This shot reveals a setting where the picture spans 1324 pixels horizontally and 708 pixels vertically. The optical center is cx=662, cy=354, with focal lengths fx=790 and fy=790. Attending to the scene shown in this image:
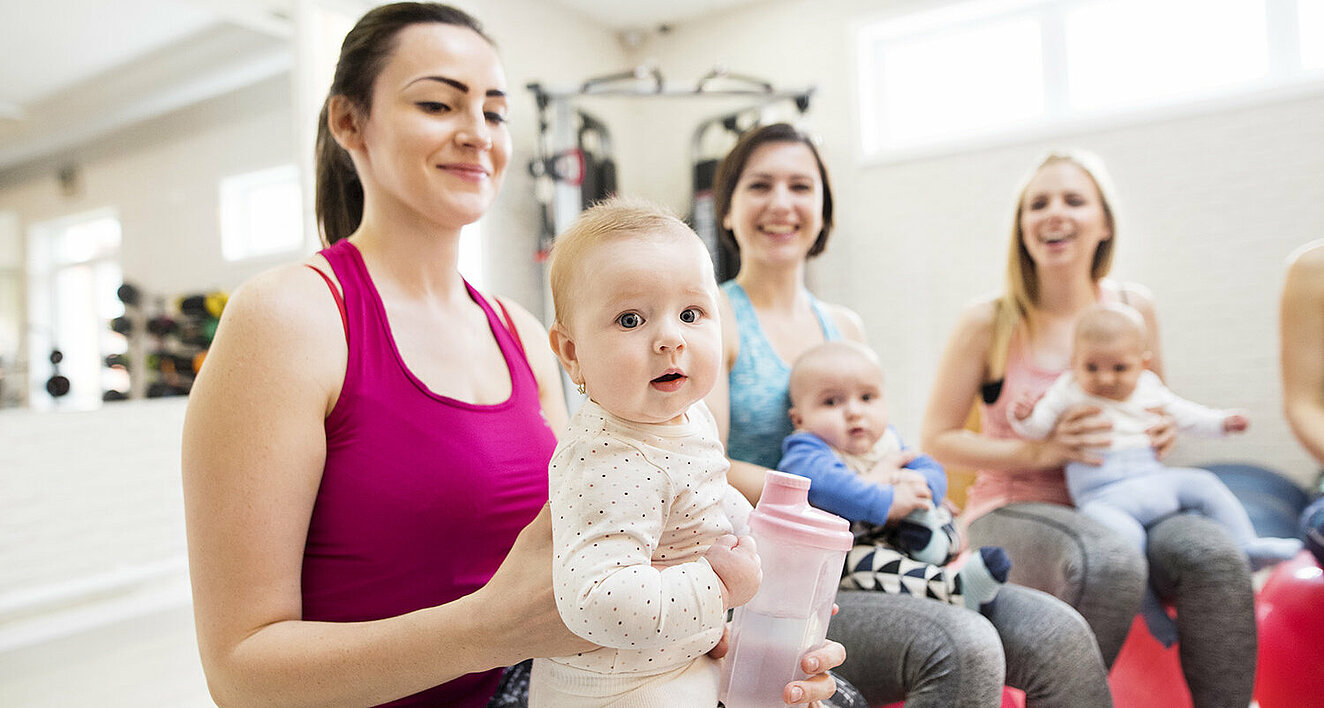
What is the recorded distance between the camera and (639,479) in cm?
67

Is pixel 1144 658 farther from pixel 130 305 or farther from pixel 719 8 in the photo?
pixel 719 8

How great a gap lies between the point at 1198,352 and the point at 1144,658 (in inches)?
84.9

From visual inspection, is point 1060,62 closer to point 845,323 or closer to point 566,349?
point 845,323

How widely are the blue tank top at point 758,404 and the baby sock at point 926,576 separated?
0.94ft

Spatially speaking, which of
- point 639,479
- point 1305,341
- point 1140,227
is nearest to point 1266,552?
point 1305,341

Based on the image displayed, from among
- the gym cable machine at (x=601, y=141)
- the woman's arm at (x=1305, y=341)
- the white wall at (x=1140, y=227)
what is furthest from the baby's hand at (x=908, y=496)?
the gym cable machine at (x=601, y=141)

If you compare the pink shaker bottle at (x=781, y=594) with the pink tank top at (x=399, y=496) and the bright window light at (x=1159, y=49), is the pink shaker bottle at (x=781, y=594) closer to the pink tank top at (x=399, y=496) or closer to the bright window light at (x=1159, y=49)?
the pink tank top at (x=399, y=496)

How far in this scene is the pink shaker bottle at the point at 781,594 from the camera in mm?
712

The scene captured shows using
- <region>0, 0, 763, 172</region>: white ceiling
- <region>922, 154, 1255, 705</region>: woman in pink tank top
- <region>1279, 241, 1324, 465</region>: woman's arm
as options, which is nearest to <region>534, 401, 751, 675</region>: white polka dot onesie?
<region>922, 154, 1255, 705</region>: woman in pink tank top

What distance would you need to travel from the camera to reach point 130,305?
244 centimetres

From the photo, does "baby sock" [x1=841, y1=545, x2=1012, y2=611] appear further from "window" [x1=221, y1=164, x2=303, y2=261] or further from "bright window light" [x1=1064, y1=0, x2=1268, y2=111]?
"bright window light" [x1=1064, y1=0, x2=1268, y2=111]

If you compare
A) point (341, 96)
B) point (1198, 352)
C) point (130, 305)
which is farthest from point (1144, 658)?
point (130, 305)

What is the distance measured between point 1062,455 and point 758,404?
838mm

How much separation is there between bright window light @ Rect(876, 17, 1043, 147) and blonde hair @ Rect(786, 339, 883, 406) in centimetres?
298
